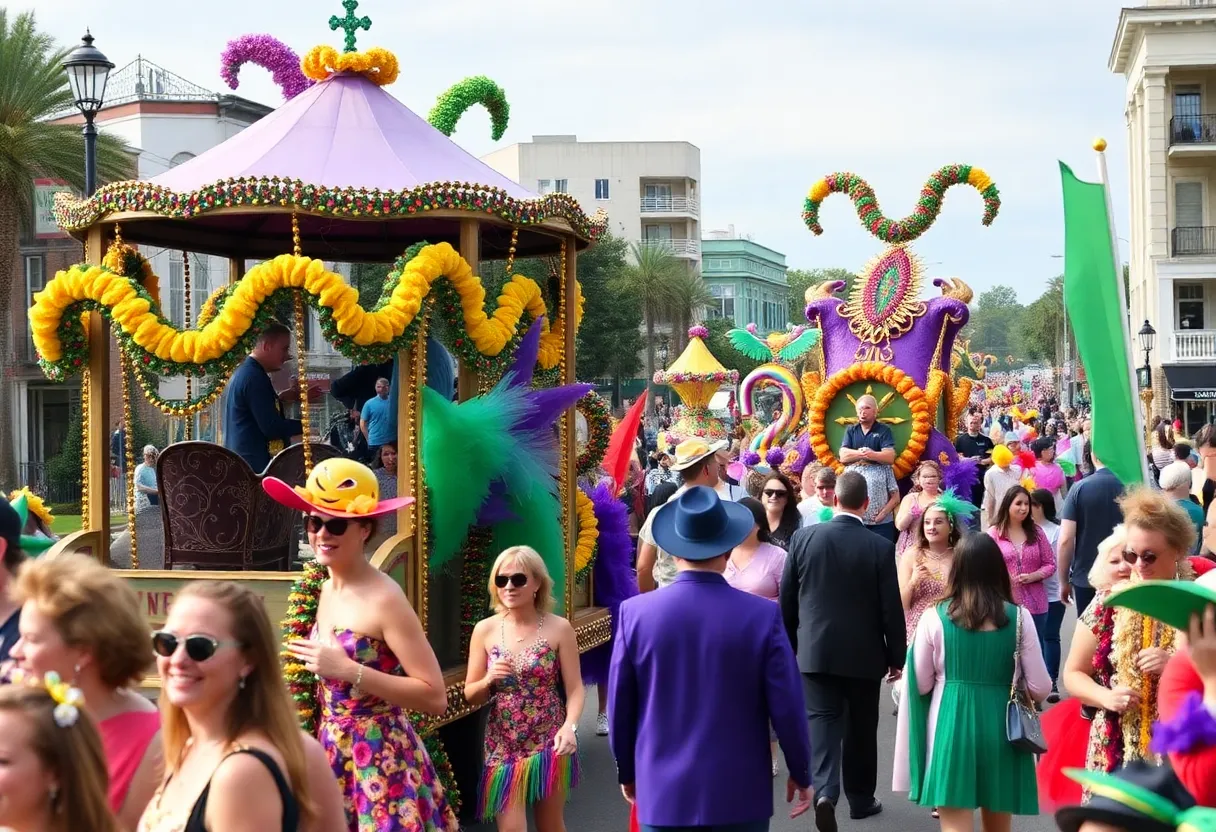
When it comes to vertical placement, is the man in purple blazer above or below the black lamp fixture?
below

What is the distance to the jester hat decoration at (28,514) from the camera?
650 centimetres

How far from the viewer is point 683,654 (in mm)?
5148

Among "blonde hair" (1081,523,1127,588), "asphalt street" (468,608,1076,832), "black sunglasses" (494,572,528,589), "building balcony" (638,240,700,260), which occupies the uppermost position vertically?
"building balcony" (638,240,700,260)

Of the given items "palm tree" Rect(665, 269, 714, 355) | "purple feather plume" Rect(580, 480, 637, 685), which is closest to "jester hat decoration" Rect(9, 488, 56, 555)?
"purple feather plume" Rect(580, 480, 637, 685)

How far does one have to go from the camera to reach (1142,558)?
5.15 meters

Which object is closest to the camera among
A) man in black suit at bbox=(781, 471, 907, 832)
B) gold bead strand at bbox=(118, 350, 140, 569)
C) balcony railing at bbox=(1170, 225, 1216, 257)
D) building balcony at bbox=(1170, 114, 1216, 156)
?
man in black suit at bbox=(781, 471, 907, 832)

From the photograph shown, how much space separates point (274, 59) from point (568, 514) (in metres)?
3.58

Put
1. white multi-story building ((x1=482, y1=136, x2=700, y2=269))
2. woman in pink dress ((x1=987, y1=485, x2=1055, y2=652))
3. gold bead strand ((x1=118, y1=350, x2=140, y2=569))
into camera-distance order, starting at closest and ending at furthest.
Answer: gold bead strand ((x1=118, y1=350, x2=140, y2=569)), woman in pink dress ((x1=987, y1=485, x2=1055, y2=652)), white multi-story building ((x1=482, y1=136, x2=700, y2=269))

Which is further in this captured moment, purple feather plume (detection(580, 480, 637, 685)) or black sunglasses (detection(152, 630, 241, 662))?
purple feather plume (detection(580, 480, 637, 685))

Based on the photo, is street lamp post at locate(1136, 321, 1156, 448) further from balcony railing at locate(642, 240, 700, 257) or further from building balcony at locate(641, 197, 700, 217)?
building balcony at locate(641, 197, 700, 217)

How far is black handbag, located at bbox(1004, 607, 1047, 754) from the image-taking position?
637cm

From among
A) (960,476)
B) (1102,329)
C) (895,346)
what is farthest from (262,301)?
(895,346)

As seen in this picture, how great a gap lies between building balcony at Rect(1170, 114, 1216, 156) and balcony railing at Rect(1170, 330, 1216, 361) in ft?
17.6

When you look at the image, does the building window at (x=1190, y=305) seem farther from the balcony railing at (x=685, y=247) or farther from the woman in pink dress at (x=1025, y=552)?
the woman in pink dress at (x=1025, y=552)
